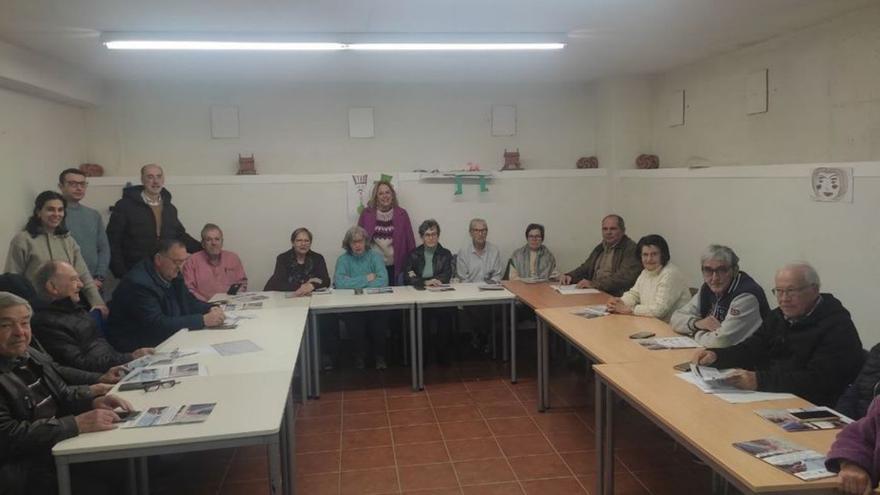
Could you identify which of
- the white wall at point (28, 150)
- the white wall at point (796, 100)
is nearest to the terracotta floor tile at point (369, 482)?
the white wall at point (28, 150)

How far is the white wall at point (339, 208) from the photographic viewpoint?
623 cm

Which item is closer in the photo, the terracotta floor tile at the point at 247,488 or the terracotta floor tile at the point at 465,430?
the terracotta floor tile at the point at 247,488

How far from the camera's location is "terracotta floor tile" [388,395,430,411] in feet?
15.2

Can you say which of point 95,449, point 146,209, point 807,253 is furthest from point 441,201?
point 95,449

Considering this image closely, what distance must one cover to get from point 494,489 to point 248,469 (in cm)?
145

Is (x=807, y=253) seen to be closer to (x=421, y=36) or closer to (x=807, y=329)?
(x=807, y=329)

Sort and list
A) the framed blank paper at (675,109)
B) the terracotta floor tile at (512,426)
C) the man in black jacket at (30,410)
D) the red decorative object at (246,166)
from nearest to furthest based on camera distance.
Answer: the man in black jacket at (30,410)
the terracotta floor tile at (512,426)
the framed blank paper at (675,109)
the red decorative object at (246,166)

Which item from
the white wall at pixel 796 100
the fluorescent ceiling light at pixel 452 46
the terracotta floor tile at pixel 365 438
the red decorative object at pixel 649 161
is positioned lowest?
the terracotta floor tile at pixel 365 438

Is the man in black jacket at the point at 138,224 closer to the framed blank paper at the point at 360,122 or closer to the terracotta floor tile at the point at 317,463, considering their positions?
the framed blank paper at the point at 360,122

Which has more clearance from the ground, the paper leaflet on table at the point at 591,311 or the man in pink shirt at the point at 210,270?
the man in pink shirt at the point at 210,270

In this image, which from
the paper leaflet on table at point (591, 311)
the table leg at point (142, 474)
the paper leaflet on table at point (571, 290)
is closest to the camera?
the table leg at point (142, 474)

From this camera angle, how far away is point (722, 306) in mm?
3566

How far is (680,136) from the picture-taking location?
5895 millimetres

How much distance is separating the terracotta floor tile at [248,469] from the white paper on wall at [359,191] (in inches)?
122
